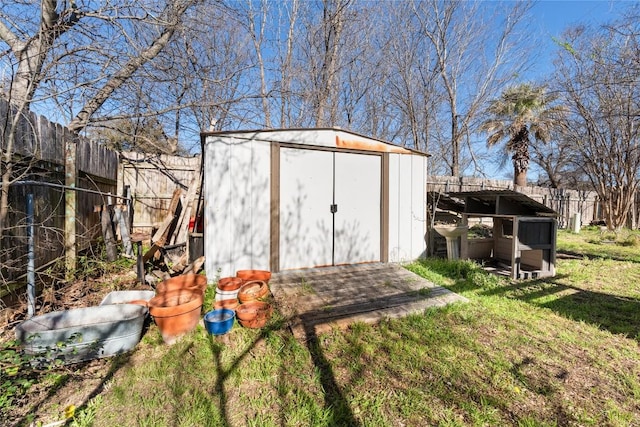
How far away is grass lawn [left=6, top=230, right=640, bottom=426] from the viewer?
1.78 metres

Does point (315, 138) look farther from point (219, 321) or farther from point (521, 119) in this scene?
point (521, 119)

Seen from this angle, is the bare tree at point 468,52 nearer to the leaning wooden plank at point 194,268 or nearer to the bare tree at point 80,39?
the bare tree at point 80,39

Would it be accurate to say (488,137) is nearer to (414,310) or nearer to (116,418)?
(414,310)

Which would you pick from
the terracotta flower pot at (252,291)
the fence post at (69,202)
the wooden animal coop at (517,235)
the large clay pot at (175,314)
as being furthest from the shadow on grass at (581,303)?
the fence post at (69,202)

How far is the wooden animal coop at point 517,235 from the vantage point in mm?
4496

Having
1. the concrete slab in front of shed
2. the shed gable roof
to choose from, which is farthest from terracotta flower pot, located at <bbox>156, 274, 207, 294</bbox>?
the shed gable roof

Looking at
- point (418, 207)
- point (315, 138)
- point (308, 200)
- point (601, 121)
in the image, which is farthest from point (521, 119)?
point (308, 200)

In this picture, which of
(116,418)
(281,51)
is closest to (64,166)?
(116,418)

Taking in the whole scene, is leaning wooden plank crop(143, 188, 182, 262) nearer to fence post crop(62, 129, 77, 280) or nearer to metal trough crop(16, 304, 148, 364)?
fence post crop(62, 129, 77, 280)

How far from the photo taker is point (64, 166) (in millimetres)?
3611

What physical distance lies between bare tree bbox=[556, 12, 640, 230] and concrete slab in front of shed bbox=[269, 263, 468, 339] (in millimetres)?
8399

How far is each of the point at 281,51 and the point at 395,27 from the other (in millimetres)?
4581

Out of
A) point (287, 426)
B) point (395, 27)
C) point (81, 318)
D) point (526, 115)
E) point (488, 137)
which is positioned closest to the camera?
point (287, 426)

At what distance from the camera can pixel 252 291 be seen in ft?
11.2
